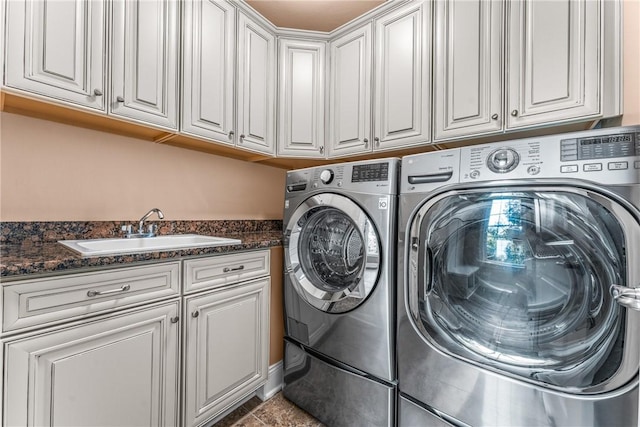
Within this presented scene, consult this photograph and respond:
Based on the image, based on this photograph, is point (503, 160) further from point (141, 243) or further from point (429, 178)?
point (141, 243)

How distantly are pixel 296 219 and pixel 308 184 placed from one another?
213 mm

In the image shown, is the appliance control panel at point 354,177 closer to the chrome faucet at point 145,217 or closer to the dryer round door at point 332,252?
the dryer round door at point 332,252

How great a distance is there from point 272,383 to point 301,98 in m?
1.94

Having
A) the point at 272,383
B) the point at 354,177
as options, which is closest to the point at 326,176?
the point at 354,177

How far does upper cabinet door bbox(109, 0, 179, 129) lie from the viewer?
1.24 m

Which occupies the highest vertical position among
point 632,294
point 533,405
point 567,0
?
point 567,0

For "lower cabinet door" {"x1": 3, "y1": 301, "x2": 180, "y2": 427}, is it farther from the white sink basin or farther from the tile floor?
the tile floor

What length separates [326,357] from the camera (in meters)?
1.52

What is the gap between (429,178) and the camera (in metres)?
1.16

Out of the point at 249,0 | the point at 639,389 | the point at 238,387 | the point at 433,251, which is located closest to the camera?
the point at 639,389

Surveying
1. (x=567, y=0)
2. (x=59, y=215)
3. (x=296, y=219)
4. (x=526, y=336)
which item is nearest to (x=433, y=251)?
(x=526, y=336)

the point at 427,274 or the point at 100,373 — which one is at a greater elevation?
the point at 427,274

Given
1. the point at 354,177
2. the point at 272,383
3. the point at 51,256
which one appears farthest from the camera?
the point at 272,383

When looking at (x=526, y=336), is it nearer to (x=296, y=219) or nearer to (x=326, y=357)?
(x=326, y=357)
